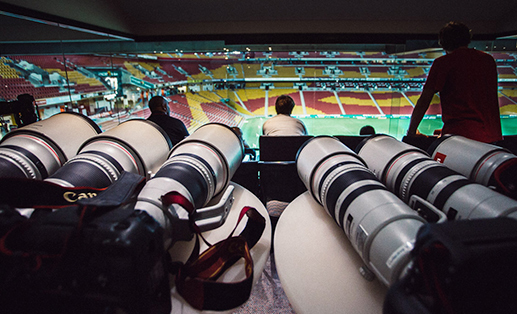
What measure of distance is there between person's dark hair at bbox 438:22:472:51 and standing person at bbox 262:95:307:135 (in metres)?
1.08

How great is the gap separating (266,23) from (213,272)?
294 cm

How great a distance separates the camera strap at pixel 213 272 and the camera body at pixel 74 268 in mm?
135

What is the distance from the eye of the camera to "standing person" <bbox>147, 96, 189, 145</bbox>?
2.02m

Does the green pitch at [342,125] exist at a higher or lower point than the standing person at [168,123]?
lower

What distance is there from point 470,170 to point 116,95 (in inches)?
170

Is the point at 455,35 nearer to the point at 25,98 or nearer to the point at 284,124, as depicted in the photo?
the point at 284,124

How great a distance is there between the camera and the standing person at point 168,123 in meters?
2.02

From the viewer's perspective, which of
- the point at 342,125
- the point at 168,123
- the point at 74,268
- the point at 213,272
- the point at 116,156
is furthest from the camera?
the point at 342,125

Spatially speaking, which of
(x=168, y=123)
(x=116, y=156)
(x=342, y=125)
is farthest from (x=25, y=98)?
(x=342, y=125)

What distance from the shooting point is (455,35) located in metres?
1.32

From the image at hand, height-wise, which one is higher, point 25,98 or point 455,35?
point 455,35

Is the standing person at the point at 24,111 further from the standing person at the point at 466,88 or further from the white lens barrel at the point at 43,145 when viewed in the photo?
the standing person at the point at 466,88

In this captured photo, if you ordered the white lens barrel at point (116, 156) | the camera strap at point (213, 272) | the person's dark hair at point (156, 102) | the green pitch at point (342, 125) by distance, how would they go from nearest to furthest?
the camera strap at point (213, 272) < the white lens barrel at point (116, 156) < the person's dark hair at point (156, 102) < the green pitch at point (342, 125)

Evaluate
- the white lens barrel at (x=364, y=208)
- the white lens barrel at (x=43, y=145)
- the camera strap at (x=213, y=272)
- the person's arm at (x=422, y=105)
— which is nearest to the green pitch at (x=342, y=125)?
the person's arm at (x=422, y=105)
